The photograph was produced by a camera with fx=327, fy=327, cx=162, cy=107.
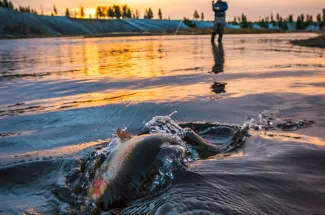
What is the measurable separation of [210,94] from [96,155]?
360cm

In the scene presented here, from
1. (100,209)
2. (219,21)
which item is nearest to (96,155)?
(100,209)

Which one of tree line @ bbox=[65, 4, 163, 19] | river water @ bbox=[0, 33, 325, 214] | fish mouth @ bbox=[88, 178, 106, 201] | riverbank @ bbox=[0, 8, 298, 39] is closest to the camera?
fish mouth @ bbox=[88, 178, 106, 201]

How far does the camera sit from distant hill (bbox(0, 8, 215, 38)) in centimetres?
7694

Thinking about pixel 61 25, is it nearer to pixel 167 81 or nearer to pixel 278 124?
pixel 167 81

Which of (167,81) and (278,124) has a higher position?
(167,81)

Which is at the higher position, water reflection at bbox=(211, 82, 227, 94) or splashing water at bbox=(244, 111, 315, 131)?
water reflection at bbox=(211, 82, 227, 94)

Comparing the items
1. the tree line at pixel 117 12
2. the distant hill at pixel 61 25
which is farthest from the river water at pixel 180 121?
the tree line at pixel 117 12

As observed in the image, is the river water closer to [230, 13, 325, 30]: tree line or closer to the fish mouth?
the fish mouth

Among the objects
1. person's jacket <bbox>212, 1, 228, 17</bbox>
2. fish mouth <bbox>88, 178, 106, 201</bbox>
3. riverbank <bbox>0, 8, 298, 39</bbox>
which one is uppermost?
riverbank <bbox>0, 8, 298, 39</bbox>

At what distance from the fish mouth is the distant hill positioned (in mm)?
74980

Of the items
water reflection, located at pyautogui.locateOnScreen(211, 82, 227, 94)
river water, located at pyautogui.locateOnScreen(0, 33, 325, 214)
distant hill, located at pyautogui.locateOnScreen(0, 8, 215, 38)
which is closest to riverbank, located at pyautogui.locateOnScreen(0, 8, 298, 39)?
distant hill, located at pyautogui.locateOnScreen(0, 8, 215, 38)

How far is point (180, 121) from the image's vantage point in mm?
4949

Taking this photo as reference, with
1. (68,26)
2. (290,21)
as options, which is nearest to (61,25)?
(68,26)

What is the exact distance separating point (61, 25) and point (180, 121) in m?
95.9
